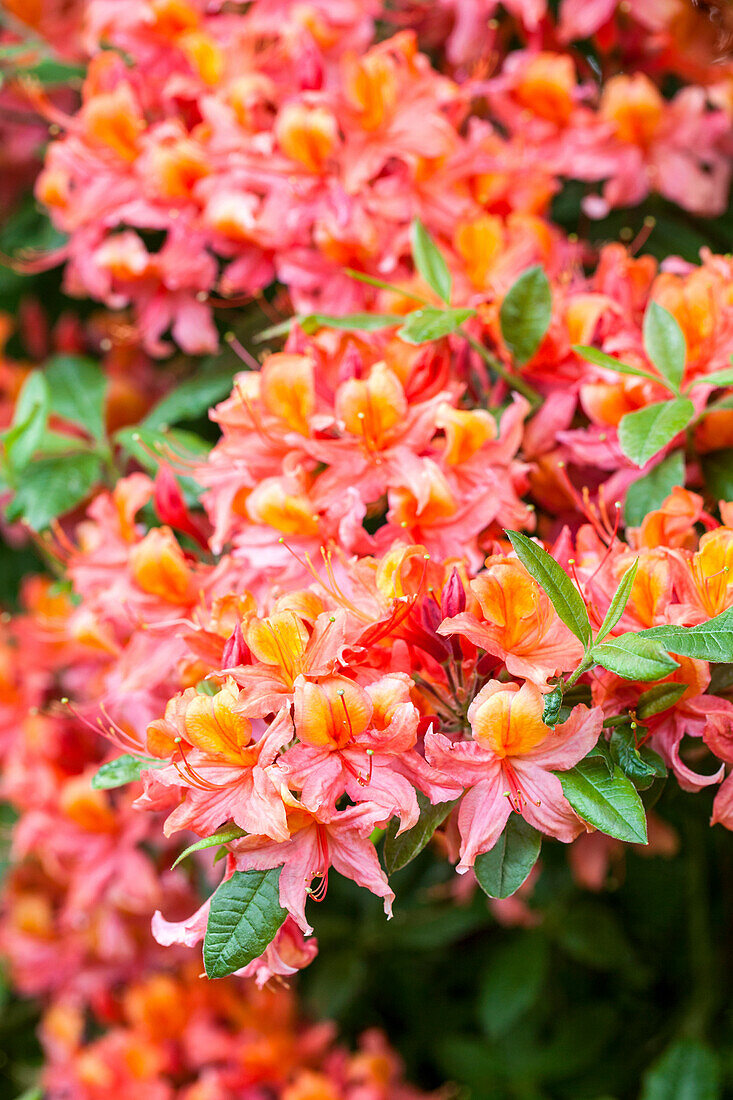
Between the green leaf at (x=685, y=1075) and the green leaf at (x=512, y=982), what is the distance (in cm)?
18

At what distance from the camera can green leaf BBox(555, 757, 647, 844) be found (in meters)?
0.58

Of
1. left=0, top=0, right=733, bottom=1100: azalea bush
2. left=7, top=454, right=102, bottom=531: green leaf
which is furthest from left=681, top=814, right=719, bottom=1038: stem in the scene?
left=7, top=454, right=102, bottom=531: green leaf

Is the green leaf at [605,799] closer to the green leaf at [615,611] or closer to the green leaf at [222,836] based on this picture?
the green leaf at [615,611]

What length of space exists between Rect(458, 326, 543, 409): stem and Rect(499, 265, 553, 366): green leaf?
0.08 feet

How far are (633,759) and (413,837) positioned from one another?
14 cm

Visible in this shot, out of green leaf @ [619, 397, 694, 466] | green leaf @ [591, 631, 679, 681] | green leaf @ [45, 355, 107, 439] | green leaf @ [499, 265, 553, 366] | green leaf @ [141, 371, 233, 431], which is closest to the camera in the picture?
green leaf @ [591, 631, 679, 681]

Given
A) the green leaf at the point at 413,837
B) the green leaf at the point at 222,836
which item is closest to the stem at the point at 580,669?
the green leaf at the point at 413,837

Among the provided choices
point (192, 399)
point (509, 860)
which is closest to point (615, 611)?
point (509, 860)

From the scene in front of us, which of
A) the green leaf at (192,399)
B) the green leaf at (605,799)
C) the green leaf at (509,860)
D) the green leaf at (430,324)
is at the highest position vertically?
the green leaf at (430,324)

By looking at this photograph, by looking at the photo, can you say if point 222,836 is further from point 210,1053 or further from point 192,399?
point 210,1053

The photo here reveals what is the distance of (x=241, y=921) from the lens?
1.99 feet

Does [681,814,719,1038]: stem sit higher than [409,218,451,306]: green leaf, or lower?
lower

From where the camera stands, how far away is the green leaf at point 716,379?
729 mm

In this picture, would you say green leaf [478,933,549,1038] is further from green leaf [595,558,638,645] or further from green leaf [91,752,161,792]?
green leaf [595,558,638,645]
